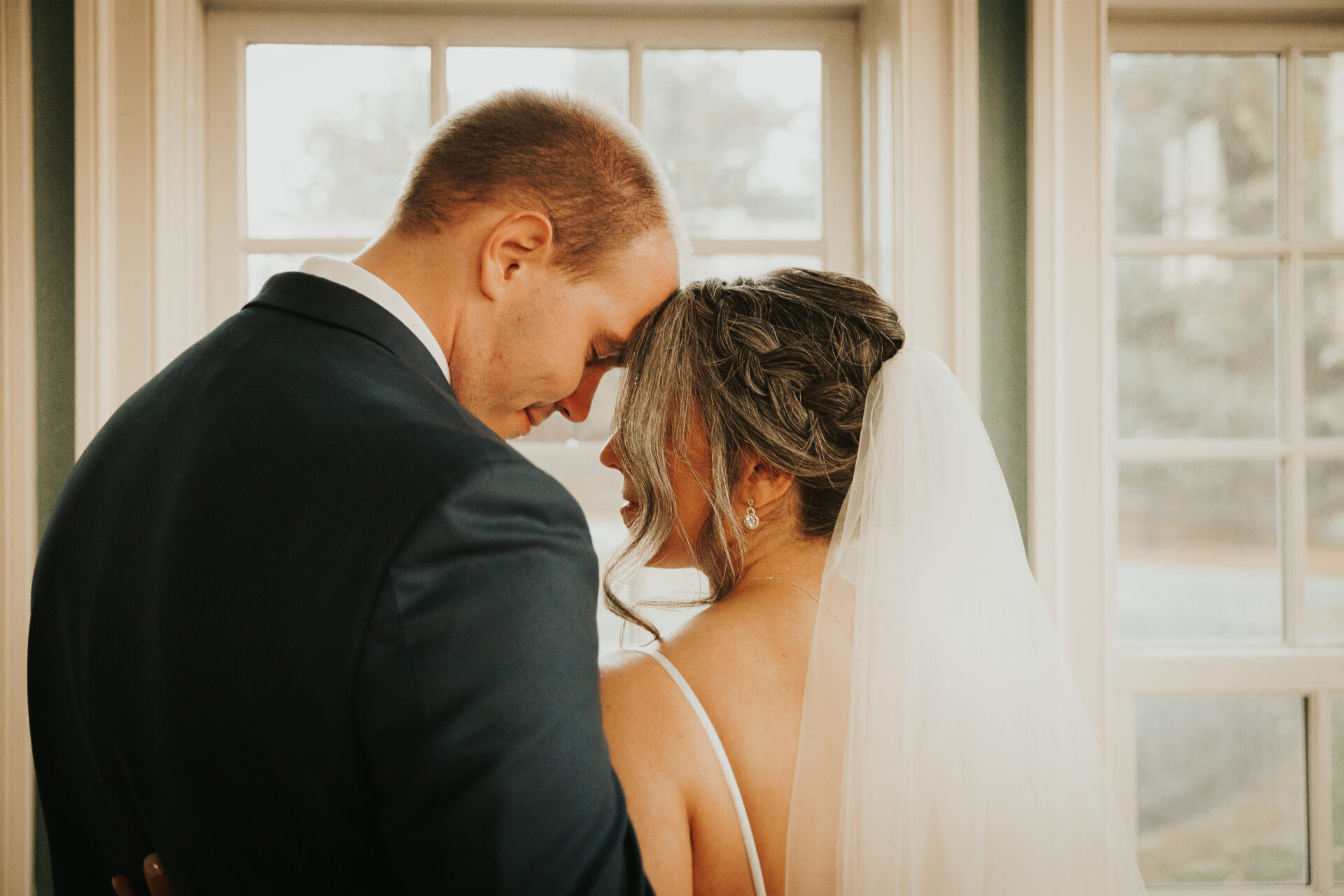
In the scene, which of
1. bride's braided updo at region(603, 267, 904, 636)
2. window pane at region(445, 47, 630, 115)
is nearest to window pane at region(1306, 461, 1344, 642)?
bride's braided updo at region(603, 267, 904, 636)

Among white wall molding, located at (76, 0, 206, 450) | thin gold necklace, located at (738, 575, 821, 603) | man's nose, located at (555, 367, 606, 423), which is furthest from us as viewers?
white wall molding, located at (76, 0, 206, 450)

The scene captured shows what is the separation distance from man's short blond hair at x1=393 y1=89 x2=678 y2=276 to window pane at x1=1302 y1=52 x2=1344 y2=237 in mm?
2013

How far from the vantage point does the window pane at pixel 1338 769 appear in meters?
2.24

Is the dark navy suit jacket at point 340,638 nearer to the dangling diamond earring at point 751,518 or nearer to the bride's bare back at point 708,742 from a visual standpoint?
the bride's bare back at point 708,742

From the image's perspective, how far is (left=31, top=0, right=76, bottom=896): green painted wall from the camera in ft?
6.58

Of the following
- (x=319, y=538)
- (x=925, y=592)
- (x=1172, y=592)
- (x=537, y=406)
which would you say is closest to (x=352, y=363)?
(x=319, y=538)

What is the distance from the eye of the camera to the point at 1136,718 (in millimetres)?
2232

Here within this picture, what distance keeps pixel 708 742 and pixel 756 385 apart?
50cm

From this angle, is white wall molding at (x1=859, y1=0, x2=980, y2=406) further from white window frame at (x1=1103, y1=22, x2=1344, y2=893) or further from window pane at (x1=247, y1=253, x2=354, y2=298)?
window pane at (x1=247, y1=253, x2=354, y2=298)

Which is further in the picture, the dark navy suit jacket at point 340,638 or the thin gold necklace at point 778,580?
the thin gold necklace at point 778,580

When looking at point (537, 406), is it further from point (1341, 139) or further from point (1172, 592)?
point (1341, 139)

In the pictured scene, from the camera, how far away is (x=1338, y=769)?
88.7 inches

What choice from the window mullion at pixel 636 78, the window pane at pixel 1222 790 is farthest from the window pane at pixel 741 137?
the window pane at pixel 1222 790

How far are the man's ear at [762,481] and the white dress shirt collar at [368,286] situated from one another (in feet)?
1.54
